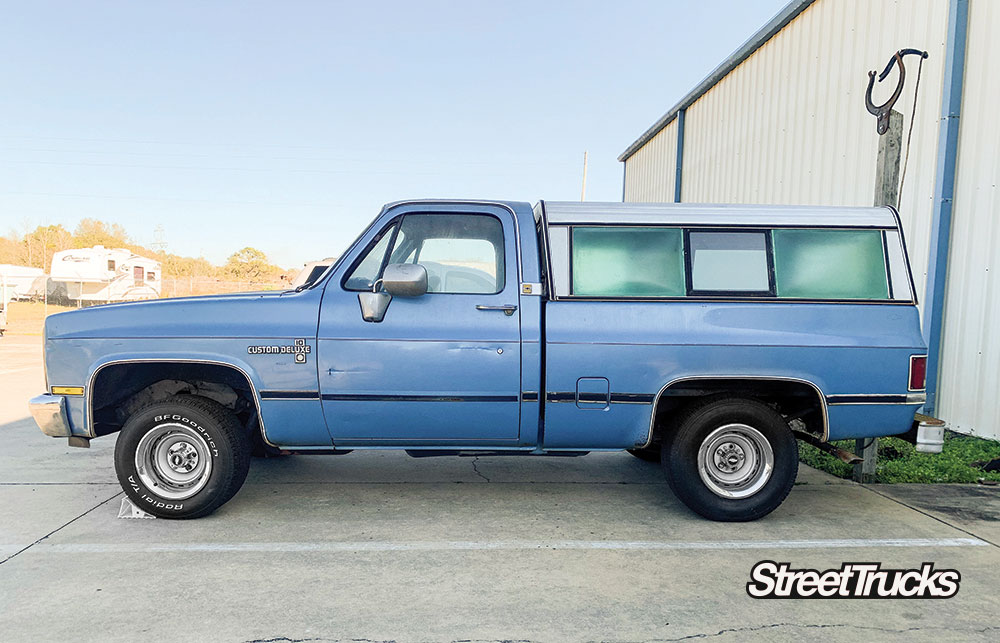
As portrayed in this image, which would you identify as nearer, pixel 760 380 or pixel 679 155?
pixel 760 380

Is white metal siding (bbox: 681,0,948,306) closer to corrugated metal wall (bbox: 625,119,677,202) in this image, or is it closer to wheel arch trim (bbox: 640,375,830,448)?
corrugated metal wall (bbox: 625,119,677,202)

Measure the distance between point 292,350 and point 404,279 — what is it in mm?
876

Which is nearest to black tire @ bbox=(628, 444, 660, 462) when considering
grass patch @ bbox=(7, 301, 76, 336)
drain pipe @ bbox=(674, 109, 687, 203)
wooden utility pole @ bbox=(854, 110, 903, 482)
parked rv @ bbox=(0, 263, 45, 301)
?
wooden utility pole @ bbox=(854, 110, 903, 482)

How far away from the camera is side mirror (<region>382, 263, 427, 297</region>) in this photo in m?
4.09

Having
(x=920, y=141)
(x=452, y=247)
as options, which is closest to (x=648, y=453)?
(x=452, y=247)

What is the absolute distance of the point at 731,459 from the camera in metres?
4.41

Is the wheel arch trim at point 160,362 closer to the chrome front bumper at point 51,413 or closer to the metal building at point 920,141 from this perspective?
the chrome front bumper at point 51,413

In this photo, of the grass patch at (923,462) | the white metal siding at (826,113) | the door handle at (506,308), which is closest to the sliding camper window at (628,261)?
the door handle at (506,308)

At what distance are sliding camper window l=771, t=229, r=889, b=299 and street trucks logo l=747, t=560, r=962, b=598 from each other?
1717 mm

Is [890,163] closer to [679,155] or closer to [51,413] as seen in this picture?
[51,413]

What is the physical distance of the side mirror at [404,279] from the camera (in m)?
4.09

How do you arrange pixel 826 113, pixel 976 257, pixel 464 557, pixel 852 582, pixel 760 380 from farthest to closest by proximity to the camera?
1. pixel 826 113
2. pixel 976 257
3. pixel 760 380
4. pixel 464 557
5. pixel 852 582

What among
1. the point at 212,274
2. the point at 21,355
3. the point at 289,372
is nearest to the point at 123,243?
the point at 212,274

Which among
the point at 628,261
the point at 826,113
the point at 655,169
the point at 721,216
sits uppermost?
the point at 655,169
